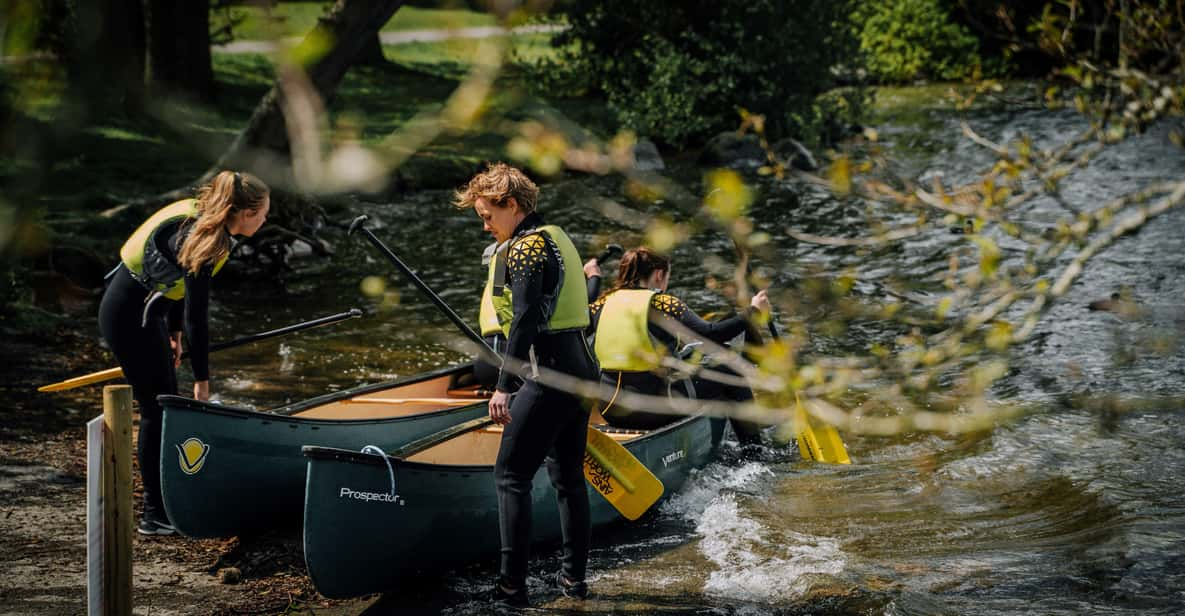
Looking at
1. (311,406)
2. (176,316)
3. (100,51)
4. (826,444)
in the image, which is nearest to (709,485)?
(826,444)

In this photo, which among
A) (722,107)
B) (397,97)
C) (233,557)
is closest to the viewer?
(233,557)

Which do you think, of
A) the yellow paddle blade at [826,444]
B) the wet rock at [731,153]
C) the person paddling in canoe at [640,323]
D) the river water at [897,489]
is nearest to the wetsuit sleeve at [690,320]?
the person paddling in canoe at [640,323]

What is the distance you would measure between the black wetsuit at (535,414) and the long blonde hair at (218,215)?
1315 mm

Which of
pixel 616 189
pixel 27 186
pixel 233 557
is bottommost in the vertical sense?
pixel 616 189

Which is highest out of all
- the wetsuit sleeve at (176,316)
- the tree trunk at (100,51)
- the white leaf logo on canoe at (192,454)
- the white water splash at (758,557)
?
the tree trunk at (100,51)

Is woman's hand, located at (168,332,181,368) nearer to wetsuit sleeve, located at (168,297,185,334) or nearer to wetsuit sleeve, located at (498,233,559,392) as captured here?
wetsuit sleeve, located at (168,297,185,334)

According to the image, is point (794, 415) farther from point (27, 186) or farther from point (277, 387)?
point (277, 387)

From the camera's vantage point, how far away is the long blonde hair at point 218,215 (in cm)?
539

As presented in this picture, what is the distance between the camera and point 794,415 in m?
3.34

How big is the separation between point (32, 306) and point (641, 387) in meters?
5.96

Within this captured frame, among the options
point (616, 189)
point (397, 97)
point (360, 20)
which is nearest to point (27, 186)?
point (360, 20)

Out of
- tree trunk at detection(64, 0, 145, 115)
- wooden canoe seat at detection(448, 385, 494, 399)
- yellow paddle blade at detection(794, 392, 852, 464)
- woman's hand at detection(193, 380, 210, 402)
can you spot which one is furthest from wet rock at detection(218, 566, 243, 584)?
tree trunk at detection(64, 0, 145, 115)

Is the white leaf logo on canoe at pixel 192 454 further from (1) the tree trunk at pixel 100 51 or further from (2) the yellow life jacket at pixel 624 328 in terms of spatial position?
(1) the tree trunk at pixel 100 51

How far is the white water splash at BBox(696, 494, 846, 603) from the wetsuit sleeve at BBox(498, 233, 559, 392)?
172 centimetres
